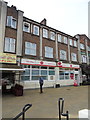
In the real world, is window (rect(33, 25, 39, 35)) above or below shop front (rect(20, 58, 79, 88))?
above

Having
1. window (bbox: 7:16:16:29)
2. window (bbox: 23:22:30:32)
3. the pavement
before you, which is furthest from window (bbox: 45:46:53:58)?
the pavement

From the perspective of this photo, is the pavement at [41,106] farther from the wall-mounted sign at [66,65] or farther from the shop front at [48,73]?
the wall-mounted sign at [66,65]

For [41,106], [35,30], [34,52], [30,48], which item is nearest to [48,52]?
[34,52]

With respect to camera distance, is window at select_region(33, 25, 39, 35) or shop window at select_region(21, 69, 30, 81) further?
window at select_region(33, 25, 39, 35)

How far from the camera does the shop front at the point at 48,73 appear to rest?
13555mm

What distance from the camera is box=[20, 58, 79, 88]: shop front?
13.6 metres


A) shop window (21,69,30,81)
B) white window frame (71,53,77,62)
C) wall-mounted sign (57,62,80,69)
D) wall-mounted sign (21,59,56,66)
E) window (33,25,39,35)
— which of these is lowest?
shop window (21,69,30,81)

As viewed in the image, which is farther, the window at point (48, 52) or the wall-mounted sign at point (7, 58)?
the window at point (48, 52)

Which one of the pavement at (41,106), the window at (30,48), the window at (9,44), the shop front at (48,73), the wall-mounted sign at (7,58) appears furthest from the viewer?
the window at (30,48)

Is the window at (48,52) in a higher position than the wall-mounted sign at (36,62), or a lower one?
higher

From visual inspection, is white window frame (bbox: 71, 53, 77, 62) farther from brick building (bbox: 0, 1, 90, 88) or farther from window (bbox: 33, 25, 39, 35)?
window (bbox: 33, 25, 39, 35)

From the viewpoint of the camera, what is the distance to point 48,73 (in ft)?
51.6

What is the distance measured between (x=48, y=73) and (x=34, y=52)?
404 centimetres

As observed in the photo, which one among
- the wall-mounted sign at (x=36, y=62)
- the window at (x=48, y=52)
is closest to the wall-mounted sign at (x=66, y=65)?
the wall-mounted sign at (x=36, y=62)
